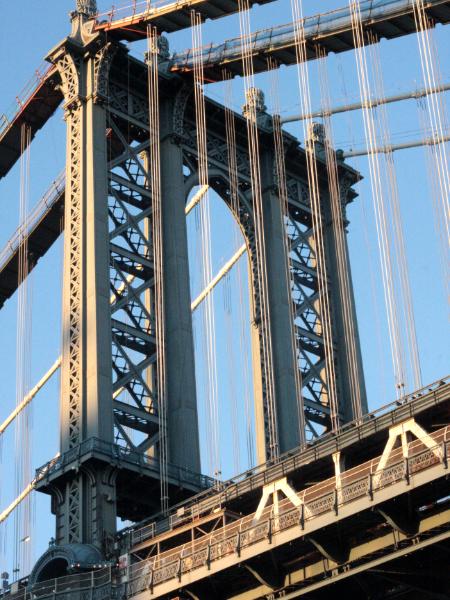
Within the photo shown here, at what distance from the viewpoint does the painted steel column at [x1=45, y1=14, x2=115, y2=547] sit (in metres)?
61.4

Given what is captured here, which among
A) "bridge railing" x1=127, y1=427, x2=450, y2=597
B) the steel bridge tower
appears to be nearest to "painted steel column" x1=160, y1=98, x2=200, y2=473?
the steel bridge tower

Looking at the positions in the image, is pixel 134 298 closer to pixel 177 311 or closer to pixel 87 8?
pixel 177 311

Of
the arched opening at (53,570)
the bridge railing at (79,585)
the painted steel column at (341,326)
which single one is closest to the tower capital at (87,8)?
the painted steel column at (341,326)

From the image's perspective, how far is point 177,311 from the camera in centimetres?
6900

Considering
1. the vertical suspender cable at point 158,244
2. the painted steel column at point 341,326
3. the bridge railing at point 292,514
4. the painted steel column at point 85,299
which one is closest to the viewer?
the bridge railing at point 292,514

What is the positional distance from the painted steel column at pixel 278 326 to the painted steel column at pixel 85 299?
34.7 feet

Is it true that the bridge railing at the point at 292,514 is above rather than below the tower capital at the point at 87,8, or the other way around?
below

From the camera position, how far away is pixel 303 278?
3145 inches

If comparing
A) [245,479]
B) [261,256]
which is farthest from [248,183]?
[245,479]

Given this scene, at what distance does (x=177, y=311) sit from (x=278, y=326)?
24.6 feet

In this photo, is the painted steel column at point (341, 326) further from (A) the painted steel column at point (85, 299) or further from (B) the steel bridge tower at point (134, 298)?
(A) the painted steel column at point (85, 299)

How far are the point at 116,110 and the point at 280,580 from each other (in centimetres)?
2722

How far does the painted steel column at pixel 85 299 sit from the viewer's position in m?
61.4

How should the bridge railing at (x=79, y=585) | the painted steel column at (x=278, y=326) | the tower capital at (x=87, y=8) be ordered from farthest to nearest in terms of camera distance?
the tower capital at (x=87, y=8) → the painted steel column at (x=278, y=326) → the bridge railing at (x=79, y=585)
